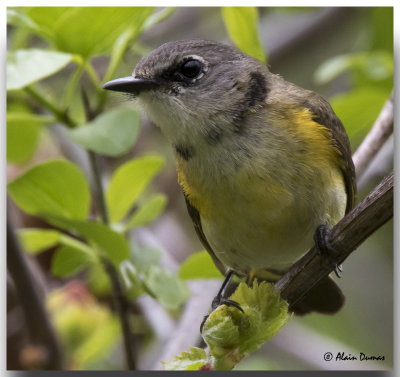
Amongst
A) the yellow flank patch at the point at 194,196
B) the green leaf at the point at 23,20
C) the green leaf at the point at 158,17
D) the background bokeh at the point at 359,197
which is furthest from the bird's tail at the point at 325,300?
the green leaf at the point at 23,20

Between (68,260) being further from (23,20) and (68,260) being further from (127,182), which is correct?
(23,20)

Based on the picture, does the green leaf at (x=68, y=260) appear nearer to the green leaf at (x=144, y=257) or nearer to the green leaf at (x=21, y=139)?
the green leaf at (x=144, y=257)

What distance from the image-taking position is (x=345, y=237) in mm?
1225

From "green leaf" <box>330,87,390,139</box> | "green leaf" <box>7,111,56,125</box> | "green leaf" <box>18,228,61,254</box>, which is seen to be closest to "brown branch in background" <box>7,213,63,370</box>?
"green leaf" <box>18,228,61,254</box>

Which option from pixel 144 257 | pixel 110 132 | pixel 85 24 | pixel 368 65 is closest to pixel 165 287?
pixel 144 257

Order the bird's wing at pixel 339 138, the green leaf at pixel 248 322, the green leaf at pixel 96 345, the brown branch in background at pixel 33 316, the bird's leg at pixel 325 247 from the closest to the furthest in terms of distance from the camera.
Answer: the green leaf at pixel 248 322 → the bird's leg at pixel 325 247 → the bird's wing at pixel 339 138 → the brown branch in background at pixel 33 316 → the green leaf at pixel 96 345

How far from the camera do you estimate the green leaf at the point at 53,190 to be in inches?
57.4

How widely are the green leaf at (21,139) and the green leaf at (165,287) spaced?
42cm

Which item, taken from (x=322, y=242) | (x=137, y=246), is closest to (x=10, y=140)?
(x=137, y=246)

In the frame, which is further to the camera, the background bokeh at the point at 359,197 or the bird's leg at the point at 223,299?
the background bokeh at the point at 359,197

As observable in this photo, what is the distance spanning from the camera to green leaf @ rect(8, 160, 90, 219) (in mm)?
1459

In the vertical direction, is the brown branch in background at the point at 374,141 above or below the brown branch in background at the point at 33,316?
above

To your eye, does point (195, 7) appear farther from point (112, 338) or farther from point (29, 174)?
point (112, 338)

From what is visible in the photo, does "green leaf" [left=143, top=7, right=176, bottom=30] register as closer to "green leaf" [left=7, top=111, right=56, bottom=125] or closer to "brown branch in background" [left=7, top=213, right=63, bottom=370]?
"green leaf" [left=7, top=111, right=56, bottom=125]
